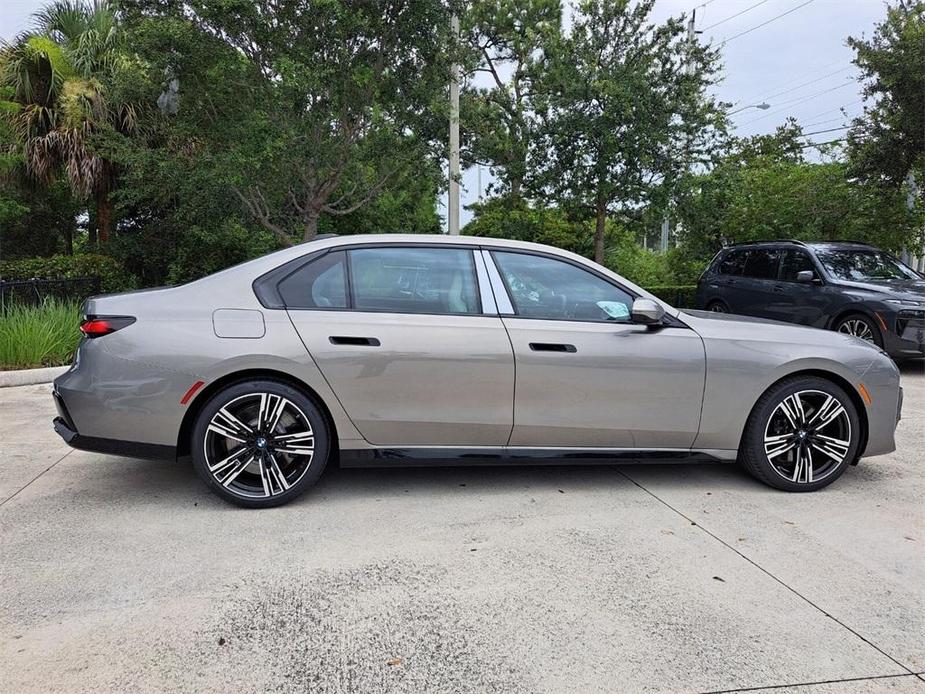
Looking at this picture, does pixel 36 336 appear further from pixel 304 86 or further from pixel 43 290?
pixel 304 86

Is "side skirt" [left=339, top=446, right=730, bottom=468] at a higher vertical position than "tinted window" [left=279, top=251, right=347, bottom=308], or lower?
lower

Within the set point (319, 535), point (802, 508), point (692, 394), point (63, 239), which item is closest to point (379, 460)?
point (319, 535)

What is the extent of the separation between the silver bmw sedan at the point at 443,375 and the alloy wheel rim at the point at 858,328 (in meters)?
4.76

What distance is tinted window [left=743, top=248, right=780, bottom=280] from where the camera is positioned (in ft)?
33.1

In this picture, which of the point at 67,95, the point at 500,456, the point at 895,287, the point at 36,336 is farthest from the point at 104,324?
the point at 67,95

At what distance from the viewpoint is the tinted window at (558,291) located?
4074 millimetres

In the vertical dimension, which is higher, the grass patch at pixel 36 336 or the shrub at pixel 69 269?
the shrub at pixel 69 269

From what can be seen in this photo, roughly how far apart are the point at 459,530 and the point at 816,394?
2377 mm

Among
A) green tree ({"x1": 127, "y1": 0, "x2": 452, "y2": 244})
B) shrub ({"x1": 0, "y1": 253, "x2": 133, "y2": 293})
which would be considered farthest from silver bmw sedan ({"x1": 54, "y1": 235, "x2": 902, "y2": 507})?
shrub ({"x1": 0, "y1": 253, "x2": 133, "y2": 293})

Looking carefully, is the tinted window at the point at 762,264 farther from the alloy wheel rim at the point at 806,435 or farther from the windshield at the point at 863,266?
the alloy wheel rim at the point at 806,435

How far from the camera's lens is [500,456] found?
3.99 m

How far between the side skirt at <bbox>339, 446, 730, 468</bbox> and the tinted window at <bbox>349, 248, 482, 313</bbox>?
82cm

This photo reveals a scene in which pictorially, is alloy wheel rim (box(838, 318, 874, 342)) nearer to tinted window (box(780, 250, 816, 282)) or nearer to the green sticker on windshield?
tinted window (box(780, 250, 816, 282))

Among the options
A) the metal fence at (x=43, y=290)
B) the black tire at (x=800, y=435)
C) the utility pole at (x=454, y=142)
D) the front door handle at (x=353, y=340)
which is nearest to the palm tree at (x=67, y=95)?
the metal fence at (x=43, y=290)
